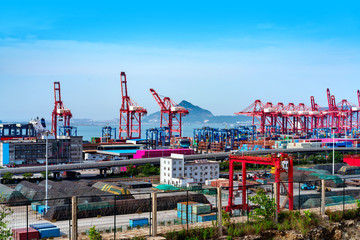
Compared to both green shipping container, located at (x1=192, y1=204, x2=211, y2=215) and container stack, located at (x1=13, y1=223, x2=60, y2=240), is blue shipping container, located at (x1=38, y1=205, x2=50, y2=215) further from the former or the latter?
green shipping container, located at (x1=192, y1=204, x2=211, y2=215)

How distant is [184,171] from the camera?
58781 millimetres

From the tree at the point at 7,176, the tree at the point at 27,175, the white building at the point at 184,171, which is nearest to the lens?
the tree at the point at 7,176

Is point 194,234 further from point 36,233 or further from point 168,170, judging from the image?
point 168,170

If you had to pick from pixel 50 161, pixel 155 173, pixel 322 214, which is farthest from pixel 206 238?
pixel 50 161

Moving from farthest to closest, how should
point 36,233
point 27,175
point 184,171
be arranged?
point 27,175 → point 184,171 → point 36,233

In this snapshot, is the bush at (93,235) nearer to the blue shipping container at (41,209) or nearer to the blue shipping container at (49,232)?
the blue shipping container at (49,232)

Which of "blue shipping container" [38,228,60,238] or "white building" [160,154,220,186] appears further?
"white building" [160,154,220,186]

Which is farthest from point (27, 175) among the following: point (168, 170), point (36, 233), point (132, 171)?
point (36, 233)

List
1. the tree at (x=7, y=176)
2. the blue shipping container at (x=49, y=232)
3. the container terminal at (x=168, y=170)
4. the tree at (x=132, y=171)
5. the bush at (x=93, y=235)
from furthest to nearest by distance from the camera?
the tree at (x=132, y=171) → the tree at (x=7, y=176) → the container terminal at (x=168, y=170) → the blue shipping container at (x=49, y=232) → the bush at (x=93, y=235)

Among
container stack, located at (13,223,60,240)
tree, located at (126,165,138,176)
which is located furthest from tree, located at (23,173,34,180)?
container stack, located at (13,223,60,240)

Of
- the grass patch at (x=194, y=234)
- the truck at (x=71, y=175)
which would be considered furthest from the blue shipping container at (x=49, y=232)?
the truck at (x=71, y=175)

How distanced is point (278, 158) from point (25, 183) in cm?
2826

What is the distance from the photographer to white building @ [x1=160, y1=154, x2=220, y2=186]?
57.6m

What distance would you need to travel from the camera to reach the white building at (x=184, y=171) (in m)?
57.6
